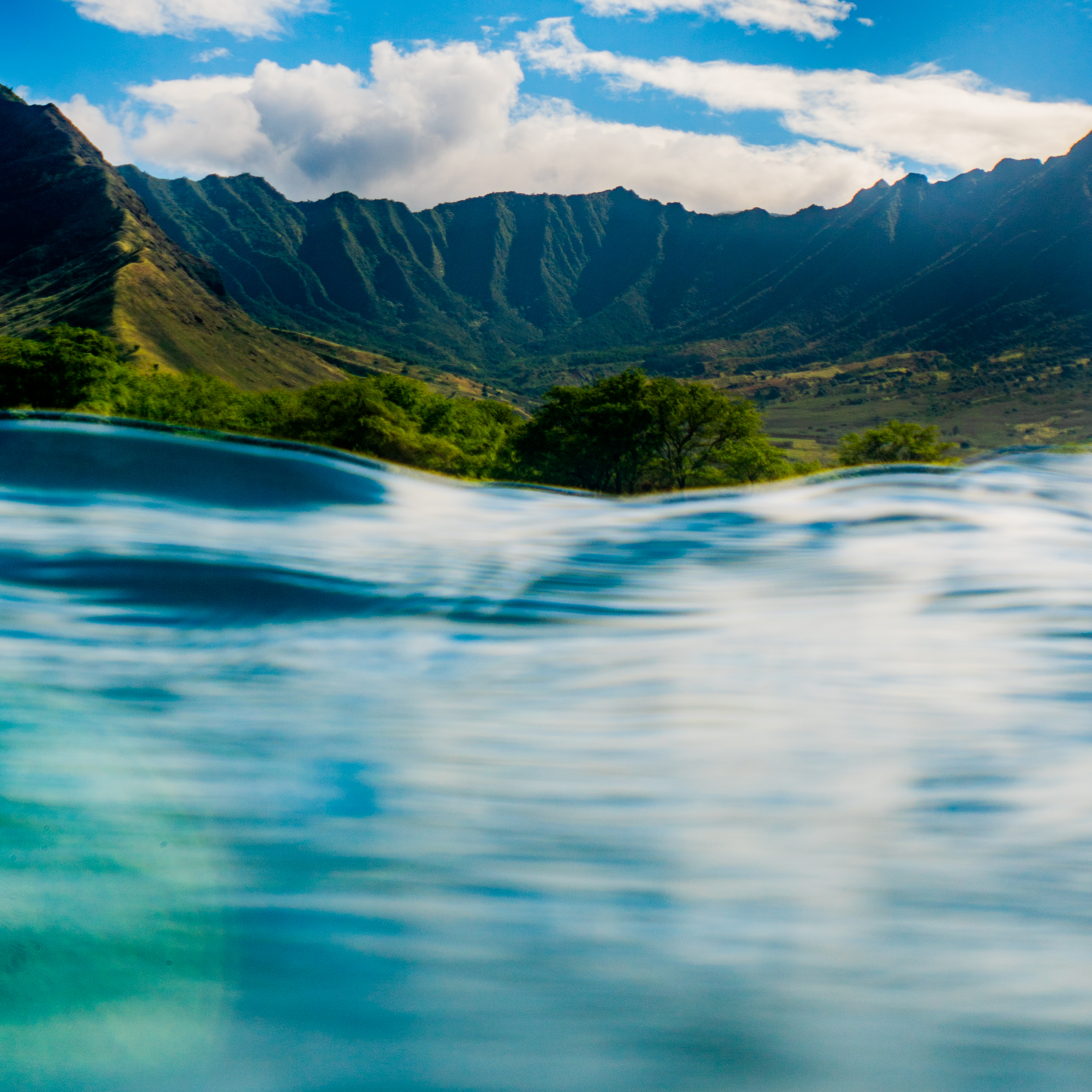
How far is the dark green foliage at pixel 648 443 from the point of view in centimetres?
4409

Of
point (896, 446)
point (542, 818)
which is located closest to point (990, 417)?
point (896, 446)

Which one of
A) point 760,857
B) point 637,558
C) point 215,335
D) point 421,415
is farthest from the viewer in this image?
point 215,335

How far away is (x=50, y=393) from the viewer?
49.1 metres

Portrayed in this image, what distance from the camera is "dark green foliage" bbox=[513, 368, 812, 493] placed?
44.1 m

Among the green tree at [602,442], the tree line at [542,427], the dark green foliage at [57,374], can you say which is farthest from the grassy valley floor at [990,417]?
the dark green foliage at [57,374]

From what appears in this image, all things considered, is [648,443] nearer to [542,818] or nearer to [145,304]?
[542,818]

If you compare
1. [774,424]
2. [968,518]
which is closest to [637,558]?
[968,518]

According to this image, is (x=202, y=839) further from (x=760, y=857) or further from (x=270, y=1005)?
(x=760, y=857)

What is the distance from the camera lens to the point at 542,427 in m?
46.9

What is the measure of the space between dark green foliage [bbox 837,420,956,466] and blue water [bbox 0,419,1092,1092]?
151 feet

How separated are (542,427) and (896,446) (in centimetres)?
2382

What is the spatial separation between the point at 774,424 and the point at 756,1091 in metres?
192

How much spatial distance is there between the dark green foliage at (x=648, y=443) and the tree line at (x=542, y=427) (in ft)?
0.21

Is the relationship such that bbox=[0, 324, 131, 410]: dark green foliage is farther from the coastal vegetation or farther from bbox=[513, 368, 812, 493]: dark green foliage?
bbox=[513, 368, 812, 493]: dark green foliage
